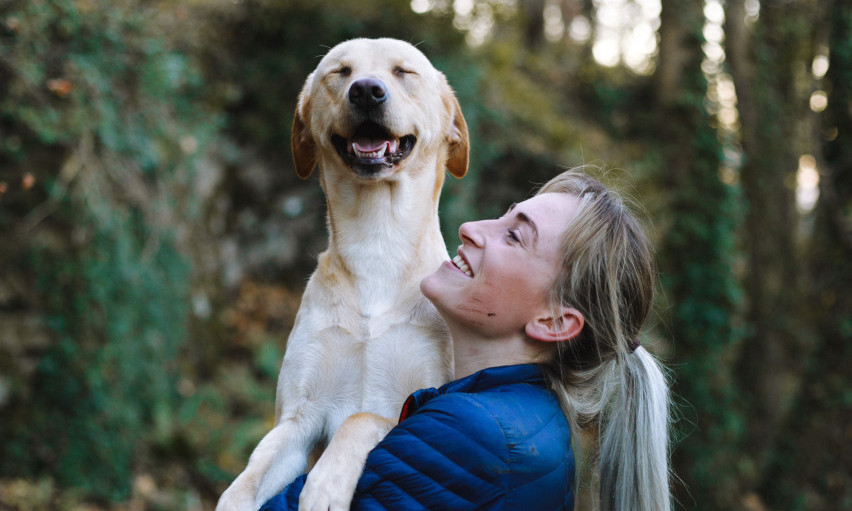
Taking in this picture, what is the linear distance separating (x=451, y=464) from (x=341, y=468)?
13.2 inches

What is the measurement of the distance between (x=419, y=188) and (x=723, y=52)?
25.0ft

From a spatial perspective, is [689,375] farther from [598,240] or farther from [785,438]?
[598,240]

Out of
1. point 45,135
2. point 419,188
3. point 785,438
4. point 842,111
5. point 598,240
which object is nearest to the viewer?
point 598,240

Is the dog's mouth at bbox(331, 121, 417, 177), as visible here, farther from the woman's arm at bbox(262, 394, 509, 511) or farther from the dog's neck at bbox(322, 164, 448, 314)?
the woman's arm at bbox(262, 394, 509, 511)

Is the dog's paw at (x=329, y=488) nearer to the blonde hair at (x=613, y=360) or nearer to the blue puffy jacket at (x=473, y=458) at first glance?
the blue puffy jacket at (x=473, y=458)

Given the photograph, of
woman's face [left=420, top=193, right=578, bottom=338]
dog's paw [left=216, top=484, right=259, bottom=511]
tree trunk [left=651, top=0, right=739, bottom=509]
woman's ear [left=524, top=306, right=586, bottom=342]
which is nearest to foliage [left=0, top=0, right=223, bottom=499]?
dog's paw [left=216, top=484, right=259, bottom=511]

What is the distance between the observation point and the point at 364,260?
2.43 metres

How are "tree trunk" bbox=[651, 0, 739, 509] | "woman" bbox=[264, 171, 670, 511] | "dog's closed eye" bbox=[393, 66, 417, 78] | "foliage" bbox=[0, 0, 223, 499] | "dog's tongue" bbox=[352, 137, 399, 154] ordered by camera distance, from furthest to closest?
→ "tree trunk" bbox=[651, 0, 739, 509]
"foliage" bbox=[0, 0, 223, 499]
"dog's closed eye" bbox=[393, 66, 417, 78]
"dog's tongue" bbox=[352, 137, 399, 154]
"woman" bbox=[264, 171, 670, 511]

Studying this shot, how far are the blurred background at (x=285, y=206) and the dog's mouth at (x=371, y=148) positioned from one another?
122 centimetres

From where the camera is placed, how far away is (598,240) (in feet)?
6.58

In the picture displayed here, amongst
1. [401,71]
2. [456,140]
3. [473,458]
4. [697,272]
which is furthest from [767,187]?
[473,458]

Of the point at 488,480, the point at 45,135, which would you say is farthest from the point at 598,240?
the point at 45,135

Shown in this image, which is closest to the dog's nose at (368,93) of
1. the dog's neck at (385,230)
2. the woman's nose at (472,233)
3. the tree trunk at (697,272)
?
the dog's neck at (385,230)

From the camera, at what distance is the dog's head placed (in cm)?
238
